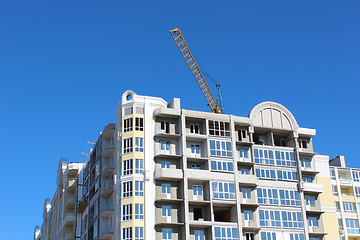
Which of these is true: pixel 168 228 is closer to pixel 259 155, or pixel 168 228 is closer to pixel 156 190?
pixel 156 190

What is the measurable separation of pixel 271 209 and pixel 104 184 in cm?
2444

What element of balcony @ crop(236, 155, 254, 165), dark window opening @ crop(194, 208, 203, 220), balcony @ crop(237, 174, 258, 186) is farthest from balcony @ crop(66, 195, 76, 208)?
balcony @ crop(237, 174, 258, 186)

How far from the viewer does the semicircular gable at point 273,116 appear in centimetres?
7361

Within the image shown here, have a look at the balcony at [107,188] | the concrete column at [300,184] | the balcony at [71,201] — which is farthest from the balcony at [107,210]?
the concrete column at [300,184]

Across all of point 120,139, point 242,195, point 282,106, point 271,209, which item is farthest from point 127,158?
point 282,106

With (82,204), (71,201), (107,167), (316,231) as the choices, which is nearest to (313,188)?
(316,231)

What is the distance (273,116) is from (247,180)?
12439 mm

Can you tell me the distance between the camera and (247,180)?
67812 mm

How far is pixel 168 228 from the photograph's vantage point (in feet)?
203

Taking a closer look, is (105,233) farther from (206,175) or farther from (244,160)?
(244,160)

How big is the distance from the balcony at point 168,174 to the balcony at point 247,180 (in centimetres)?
889

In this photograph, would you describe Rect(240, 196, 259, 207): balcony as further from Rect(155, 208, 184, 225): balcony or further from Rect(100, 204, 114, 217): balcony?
Rect(100, 204, 114, 217): balcony

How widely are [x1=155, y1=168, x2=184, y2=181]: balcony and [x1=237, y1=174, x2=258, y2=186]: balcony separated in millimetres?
8887

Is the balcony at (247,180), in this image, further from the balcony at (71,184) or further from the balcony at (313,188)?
the balcony at (71,184)
